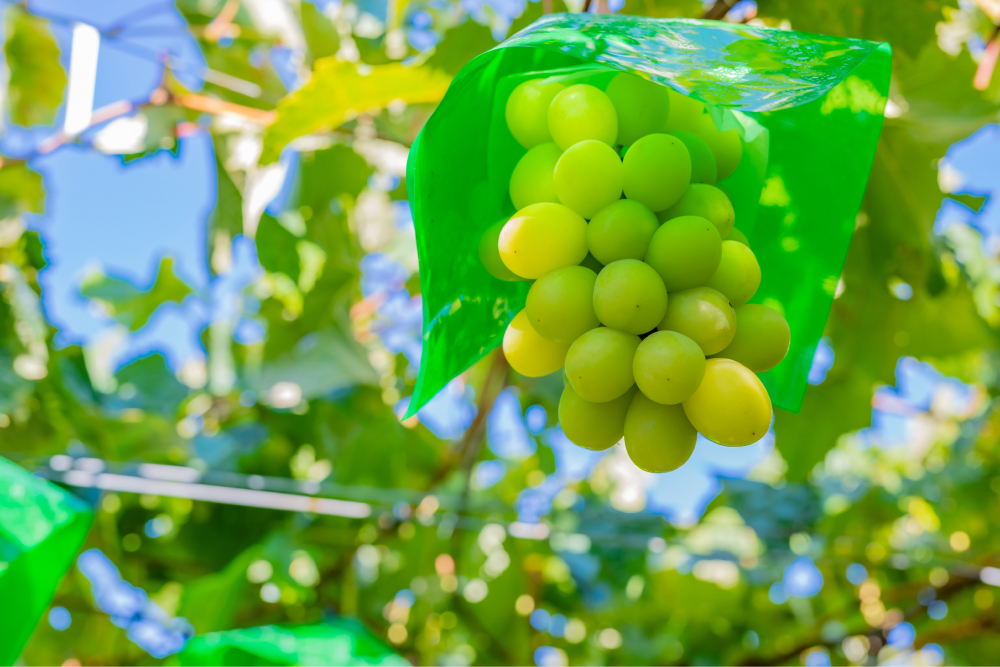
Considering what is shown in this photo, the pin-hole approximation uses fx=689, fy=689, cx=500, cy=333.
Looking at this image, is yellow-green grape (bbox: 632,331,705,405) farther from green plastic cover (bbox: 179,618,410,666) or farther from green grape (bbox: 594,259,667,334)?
green plastic cover (bbox: 179,618,410,666)

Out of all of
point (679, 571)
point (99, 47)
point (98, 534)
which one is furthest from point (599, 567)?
point (99, 47)

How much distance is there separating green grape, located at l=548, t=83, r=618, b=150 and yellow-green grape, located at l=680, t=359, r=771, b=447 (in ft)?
0.41

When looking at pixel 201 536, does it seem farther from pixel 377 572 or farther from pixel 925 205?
pixel 925 205

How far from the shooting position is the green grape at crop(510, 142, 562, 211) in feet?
1.09

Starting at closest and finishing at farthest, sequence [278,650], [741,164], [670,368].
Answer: [670,368] < [741,164] < [278,650]

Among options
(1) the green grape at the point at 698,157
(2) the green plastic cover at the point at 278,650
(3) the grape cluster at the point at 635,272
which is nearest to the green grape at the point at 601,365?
(3) the grape cluster at the point at 635,272

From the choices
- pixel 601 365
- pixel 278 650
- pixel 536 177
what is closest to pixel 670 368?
pixel 601 365

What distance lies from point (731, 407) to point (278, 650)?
1.32ft

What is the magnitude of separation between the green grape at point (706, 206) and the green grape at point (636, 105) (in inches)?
1.6

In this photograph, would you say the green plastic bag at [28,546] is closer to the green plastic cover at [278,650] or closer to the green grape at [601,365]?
the green plastic cover at [278,650]

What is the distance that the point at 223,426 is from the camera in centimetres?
102

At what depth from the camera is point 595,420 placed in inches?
12.0

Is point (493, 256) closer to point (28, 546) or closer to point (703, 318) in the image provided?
point (703, 318)

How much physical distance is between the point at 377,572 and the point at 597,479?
1.88 ft
